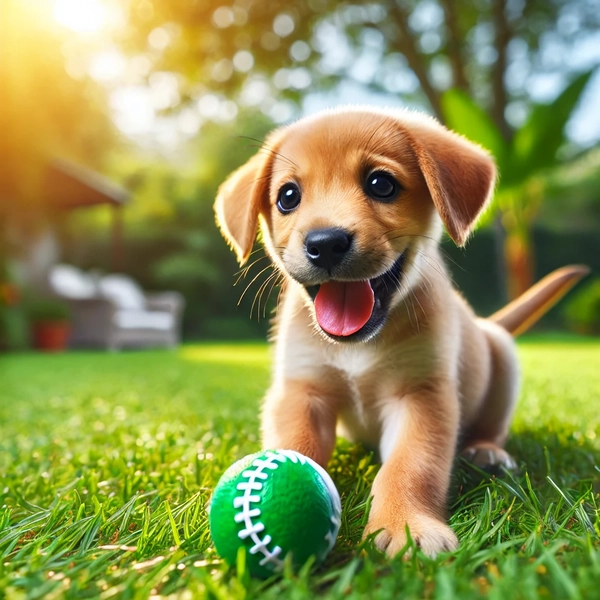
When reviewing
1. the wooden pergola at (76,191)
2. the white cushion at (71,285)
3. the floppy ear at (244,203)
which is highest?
the floppy ear at (244,203)

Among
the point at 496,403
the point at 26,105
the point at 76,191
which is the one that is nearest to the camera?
the point at 496,403

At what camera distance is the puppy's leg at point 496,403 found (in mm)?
2377

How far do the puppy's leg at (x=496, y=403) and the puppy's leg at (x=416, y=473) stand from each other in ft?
1.57

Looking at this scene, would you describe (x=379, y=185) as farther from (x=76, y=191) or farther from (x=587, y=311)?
(x=76, y=191)

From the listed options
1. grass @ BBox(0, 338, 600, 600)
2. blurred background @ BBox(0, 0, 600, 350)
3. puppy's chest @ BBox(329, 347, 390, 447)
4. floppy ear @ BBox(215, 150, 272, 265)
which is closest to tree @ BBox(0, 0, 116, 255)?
blurred background @ BBox(0, 0, 600, 350)

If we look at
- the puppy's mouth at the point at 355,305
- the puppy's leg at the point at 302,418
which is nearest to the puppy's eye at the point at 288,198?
the puppy's mouth at the point at 355,305

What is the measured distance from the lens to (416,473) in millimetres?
1595

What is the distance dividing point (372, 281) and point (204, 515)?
0.78 m

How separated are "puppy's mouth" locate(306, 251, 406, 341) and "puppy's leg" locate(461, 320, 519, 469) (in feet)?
2.37

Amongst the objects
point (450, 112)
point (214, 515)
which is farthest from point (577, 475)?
point (450, 112)

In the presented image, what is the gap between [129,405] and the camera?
402 centimetres

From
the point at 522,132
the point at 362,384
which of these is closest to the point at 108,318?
the point at 522,132

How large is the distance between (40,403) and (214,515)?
10.9ft

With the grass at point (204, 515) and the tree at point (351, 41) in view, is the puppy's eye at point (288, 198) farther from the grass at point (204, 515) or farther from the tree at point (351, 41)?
the tree at point (351, 41)
